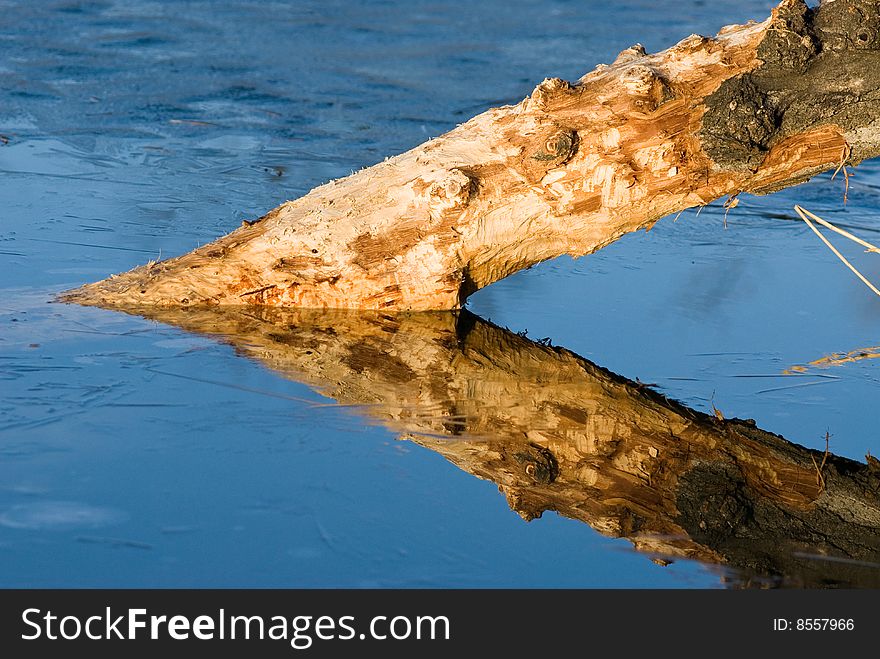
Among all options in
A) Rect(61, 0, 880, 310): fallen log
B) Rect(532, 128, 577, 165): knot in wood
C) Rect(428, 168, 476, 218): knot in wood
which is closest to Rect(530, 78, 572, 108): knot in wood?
Rect(61, 0, 880, 310): fallen log

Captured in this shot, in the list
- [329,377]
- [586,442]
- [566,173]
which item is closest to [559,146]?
[566,173]

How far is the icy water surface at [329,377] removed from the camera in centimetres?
316

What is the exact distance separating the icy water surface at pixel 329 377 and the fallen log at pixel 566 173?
236 mm

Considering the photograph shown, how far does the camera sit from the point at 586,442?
3.94 m

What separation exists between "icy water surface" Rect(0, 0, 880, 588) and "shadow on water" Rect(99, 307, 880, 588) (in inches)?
0.7

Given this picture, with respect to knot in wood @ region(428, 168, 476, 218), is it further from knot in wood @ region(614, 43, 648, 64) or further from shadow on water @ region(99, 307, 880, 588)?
knot in wood @ region(614, 43, 648, 64)

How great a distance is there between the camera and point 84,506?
130 inches

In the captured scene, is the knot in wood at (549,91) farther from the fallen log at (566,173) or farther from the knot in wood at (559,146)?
the knot in wood at (559,146)

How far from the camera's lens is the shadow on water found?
333 centimetres
